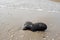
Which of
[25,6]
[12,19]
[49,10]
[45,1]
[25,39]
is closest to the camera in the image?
[25,39]

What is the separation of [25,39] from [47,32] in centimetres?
35

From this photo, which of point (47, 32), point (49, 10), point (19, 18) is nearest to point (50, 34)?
point (47, 32)

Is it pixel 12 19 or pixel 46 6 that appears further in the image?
pixel 46 6

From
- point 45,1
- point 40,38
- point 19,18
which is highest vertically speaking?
point 40,38

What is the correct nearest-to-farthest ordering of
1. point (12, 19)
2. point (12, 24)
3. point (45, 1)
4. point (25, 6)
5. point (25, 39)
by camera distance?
point (25, 39)
point (12, 24)
point (12, 19)
point (25, 6)
point (45, 1)

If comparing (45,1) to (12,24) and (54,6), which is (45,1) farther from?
(12,24)

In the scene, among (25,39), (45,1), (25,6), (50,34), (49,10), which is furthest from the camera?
(45,1)

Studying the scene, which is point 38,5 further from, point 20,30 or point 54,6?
point 20,30

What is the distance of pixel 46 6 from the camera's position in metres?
3.61

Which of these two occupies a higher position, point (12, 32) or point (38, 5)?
point (12, 32)

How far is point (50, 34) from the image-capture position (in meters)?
2.00

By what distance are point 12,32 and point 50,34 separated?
1.55ft

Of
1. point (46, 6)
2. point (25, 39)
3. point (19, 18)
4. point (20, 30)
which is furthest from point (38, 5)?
point (25, 39)

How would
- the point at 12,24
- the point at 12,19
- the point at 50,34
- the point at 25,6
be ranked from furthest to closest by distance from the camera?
the point at 25,6
the point at 12,19
the point at 12,24
the point at 50,34
